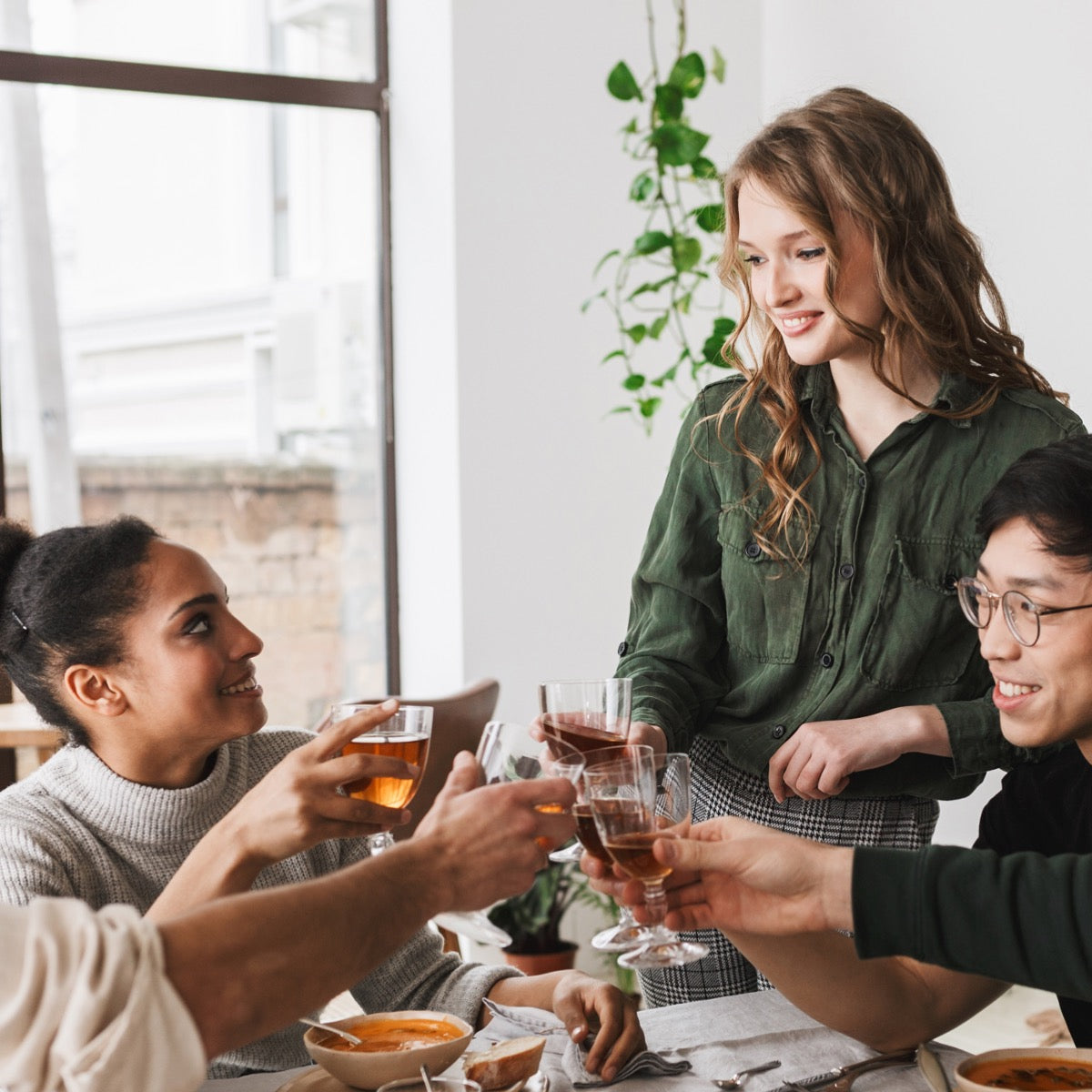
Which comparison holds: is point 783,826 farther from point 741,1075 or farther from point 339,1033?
point 339,1033

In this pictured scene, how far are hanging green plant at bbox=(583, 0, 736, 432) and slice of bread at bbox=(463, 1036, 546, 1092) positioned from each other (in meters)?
2.49

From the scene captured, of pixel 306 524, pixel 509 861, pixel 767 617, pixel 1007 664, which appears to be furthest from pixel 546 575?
pixel 509 861

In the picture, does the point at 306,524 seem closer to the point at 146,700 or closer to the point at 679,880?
the point at 146,700

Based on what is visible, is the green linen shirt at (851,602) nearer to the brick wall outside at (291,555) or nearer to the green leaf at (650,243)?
the green leaf at (650,243)

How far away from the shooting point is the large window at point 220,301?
3680 mm

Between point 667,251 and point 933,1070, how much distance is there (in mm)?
2956

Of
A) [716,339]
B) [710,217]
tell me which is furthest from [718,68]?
[716,339]

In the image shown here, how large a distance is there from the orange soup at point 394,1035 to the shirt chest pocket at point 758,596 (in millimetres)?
721

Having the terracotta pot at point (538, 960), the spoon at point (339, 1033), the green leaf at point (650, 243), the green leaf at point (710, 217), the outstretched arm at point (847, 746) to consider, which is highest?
the green leaf at point (710, 217)

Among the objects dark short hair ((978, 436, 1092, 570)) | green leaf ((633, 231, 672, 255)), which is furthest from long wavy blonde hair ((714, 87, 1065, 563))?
green leaf ((633, 231, 672, 255))

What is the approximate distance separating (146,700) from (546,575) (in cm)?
207

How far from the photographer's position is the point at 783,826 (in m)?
1.84

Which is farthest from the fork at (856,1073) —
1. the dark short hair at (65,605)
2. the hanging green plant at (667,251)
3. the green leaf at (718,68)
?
the green leaf at (718,68)

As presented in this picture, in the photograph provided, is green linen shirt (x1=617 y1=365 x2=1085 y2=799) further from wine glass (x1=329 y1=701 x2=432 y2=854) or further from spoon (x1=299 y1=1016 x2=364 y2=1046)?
spoon (x1=299 y1=1016 x2=364 y2=1046)
